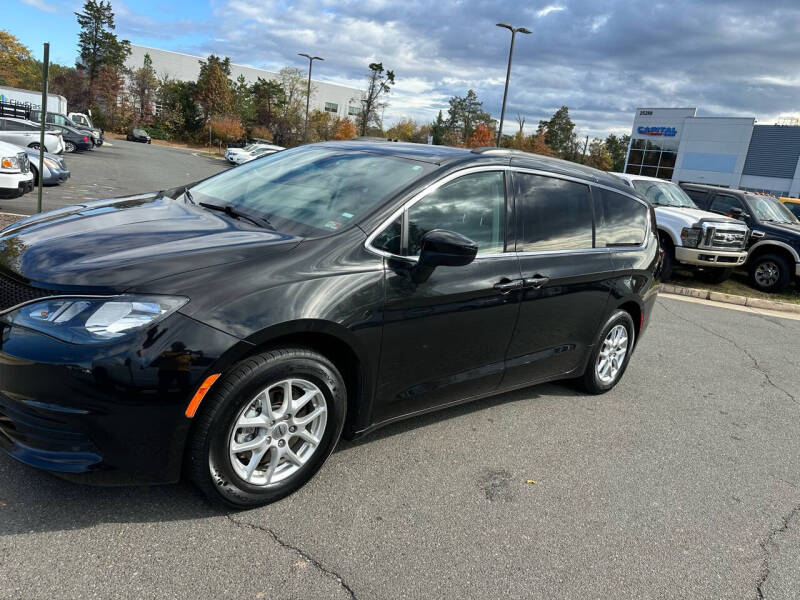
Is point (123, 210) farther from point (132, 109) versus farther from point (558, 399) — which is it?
point (132, 109)

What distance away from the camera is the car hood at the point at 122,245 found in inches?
99.3

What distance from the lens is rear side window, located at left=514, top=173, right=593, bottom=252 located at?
12.6 feet

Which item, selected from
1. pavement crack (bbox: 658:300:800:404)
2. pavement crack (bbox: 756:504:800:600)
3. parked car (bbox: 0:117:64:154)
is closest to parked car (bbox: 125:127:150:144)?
parked car (bbox: 0:117:64:154)

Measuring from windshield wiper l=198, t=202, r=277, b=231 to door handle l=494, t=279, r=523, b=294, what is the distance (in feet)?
4.43

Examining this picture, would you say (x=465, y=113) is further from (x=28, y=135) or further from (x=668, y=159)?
(x=28, y=135)

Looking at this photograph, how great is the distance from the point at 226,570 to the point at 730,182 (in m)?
54.2

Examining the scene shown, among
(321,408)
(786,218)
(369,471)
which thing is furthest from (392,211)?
(786,218)

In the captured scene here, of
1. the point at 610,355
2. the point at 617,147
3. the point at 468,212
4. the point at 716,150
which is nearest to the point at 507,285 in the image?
the point at 468,212

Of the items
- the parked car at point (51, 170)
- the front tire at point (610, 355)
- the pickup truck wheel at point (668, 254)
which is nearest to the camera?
the front tire at point (610, 355)

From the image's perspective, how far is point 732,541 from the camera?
10.2 feet

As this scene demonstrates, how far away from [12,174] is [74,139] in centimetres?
2210

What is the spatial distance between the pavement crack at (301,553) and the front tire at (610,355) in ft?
9.57

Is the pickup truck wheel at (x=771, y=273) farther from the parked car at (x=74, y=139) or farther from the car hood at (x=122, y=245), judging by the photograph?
the parked car at (x=74, y=139)

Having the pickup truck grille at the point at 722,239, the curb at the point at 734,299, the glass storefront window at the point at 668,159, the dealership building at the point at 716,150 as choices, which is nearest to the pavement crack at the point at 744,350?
the curb at the point at 734,299
